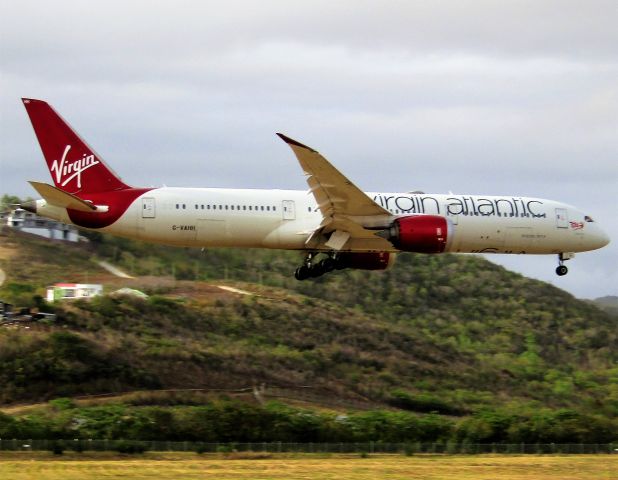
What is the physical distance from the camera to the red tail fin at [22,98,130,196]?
2276 inches

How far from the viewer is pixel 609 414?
8356cm

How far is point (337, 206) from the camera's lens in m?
56.8

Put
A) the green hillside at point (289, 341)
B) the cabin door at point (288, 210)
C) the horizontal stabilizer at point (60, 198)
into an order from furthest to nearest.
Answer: the green hillside at point (289, 341)
the cabin door at point (288, 210)
the horizontal stabilizer at point (60, 198)

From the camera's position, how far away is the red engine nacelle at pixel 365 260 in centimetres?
6025

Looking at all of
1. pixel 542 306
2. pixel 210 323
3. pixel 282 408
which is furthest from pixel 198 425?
pixel 542 306

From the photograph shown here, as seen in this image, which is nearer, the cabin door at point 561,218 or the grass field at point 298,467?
the grass field at point 298,467

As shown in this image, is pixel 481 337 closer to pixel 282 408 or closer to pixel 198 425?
pixel 282 408

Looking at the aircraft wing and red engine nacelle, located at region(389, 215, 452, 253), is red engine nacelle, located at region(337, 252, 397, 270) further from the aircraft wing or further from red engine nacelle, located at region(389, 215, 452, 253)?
red engine nacelle, located at region(389, 215, 452, 253)

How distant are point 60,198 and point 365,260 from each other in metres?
14.7

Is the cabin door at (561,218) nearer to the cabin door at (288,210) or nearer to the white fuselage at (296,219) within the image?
the white fuselage at (296,219)

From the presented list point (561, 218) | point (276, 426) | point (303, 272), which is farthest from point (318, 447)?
point (561, 218)

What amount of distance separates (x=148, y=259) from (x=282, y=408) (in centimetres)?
2584

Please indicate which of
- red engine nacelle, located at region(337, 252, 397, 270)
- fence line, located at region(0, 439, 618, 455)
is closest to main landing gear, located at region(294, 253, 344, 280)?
red engine nacelle, located at region(337, 252, 397, 270)

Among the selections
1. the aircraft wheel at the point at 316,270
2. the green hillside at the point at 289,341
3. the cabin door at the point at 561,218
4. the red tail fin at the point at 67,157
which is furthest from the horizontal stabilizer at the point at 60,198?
the green hillside at the point at 289,341
